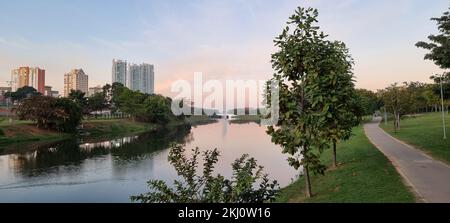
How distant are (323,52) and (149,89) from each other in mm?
114447

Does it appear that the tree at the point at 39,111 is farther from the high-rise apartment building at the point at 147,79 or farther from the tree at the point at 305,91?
the high-rise apartment building at the point at 147,79

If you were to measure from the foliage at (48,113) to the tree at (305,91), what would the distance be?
156 ft

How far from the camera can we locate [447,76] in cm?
2041

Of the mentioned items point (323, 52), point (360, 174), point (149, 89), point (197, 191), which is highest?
point (149, 89)

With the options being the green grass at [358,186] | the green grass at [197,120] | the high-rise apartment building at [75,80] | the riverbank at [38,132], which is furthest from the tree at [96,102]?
the green grass at [358,186]

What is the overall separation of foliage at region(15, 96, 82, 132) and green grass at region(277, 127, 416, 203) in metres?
44.7

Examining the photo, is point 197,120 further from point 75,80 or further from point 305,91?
point 305,91

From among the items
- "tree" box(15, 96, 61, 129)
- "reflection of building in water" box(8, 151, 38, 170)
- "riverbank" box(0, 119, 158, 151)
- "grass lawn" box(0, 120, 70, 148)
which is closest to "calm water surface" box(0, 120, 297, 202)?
"reflection of building in water" box(8, 151, 38, 170)

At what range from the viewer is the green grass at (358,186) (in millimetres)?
10273

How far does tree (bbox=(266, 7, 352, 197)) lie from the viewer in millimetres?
9805
